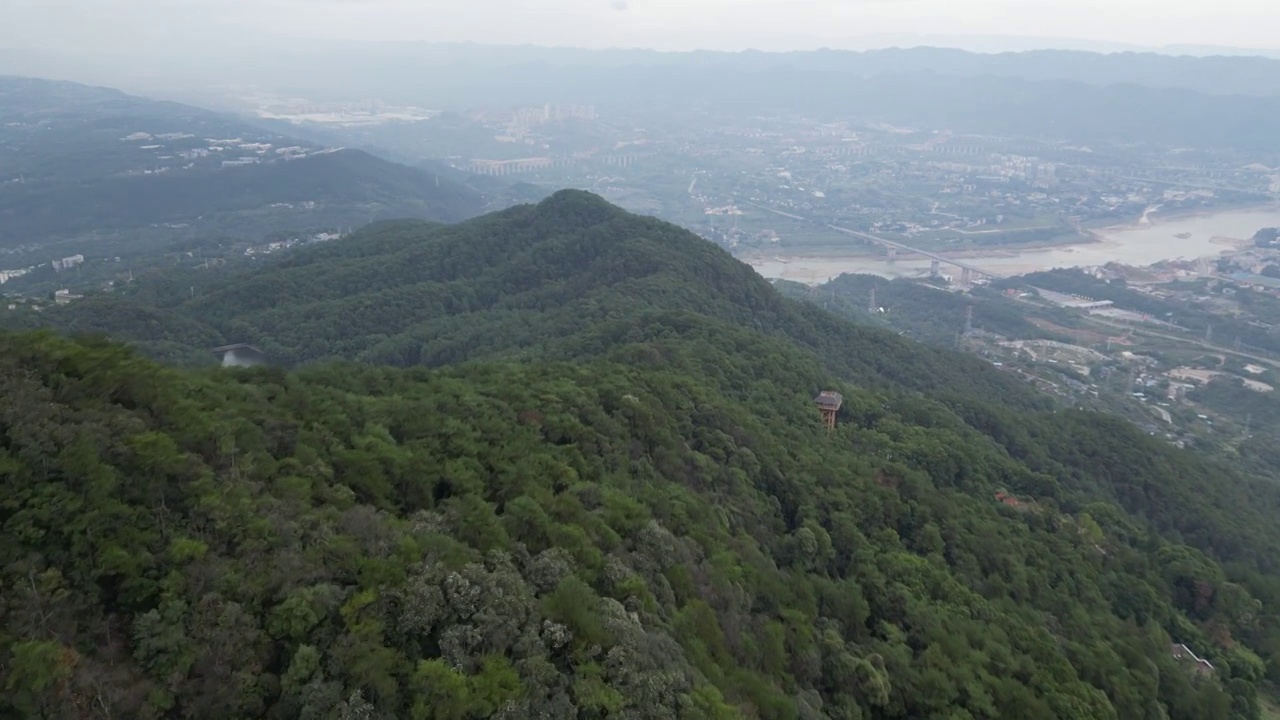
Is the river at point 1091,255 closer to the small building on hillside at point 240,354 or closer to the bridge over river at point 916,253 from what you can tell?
the bridge over river at point 916,253

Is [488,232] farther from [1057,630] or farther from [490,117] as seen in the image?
[490,117]

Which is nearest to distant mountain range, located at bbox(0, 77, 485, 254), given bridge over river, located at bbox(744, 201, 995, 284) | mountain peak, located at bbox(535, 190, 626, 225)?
mountain peak, located at bbox(535, 190, 626, 225)

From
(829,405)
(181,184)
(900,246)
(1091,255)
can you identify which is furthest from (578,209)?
(1091,255)

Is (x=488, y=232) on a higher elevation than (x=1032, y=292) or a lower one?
higher

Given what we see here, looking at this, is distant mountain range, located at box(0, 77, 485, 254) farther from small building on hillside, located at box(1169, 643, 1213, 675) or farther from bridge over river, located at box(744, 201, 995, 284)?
small building on hillside, located at box(1169, 643, 1213, 675)

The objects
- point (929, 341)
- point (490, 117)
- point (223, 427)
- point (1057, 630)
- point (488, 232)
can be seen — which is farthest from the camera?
point (490, 117)

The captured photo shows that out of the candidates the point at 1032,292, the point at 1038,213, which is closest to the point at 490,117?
the point at 1038,213
